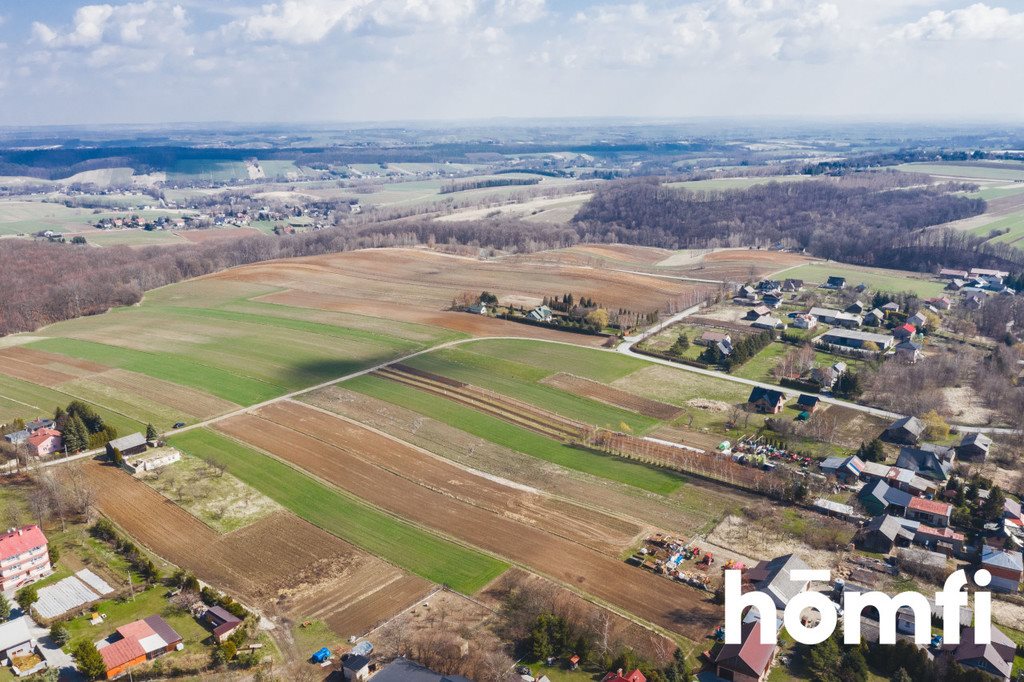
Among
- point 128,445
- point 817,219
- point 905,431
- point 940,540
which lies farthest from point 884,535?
point 817,219

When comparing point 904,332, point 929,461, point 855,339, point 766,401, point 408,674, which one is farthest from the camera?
point 904,332

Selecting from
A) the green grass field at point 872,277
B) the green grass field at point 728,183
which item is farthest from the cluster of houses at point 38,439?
the green grass field at point 728,183

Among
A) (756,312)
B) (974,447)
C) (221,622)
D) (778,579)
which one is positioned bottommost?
(221,622)

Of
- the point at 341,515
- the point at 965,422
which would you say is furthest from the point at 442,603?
the point at 965,422

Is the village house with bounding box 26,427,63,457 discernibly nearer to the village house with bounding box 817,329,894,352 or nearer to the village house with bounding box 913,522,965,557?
the village house with bounding box 913,522,965,557

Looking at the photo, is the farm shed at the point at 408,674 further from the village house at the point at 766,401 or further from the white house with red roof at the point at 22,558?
the village house at the point at 766,401

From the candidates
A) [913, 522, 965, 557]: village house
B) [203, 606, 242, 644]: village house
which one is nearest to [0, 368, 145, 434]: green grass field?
[203, 606, 242, 644]: village house

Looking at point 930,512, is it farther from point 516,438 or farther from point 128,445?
point 128,445
